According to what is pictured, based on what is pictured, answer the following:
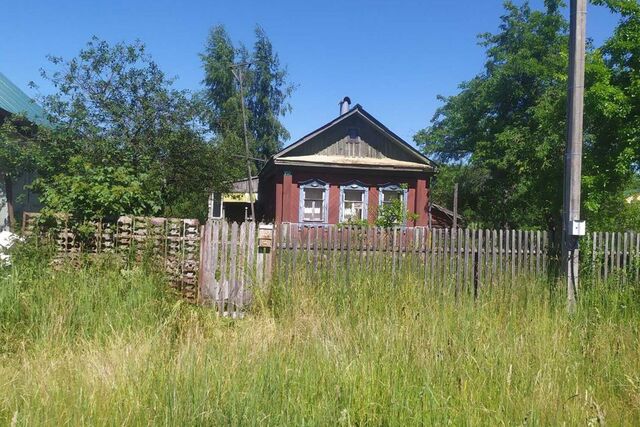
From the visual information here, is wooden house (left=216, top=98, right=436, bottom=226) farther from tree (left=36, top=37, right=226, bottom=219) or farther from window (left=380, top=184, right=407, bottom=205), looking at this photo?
tree (left=36, top=37, right=226, bottom=219)

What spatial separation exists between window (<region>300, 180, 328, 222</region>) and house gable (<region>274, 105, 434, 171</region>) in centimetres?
109

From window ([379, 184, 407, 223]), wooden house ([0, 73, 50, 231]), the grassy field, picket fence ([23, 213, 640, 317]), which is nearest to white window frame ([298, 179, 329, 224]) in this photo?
window ([379, 184, 407, 223])

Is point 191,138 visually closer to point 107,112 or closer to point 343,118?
point 107,112

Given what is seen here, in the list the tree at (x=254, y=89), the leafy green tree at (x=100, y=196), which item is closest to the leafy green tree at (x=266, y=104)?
the tree at (x=254, y=89)

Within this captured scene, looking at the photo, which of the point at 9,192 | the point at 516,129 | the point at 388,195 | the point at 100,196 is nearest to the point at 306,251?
the point at 100,196

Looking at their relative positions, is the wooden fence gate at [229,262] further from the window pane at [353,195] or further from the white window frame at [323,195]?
the window pane at [353,195]

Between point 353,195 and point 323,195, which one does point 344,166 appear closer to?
point 353,195

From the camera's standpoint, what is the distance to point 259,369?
11.3ft

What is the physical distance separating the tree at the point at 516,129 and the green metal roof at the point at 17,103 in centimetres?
1371

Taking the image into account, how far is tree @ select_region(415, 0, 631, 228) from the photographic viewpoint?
1802cm

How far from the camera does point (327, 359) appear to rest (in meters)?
3.59

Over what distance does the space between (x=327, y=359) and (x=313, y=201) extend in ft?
57.8

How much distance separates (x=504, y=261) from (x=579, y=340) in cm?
Answer: 401

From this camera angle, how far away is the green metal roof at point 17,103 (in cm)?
1299
